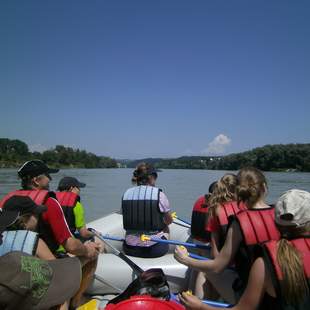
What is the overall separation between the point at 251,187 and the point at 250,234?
1.12ft

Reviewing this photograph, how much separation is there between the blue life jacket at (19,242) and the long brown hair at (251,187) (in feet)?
3.54

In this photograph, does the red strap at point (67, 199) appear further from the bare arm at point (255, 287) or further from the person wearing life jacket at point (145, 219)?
the bare arm at point (255, 287)

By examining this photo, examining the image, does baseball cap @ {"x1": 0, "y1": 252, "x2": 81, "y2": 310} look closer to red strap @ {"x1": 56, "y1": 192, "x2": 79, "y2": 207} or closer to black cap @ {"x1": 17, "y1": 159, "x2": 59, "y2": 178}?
black cap @ {"x1": 17, "y1": 159, "x2": 59, "y2": 178}

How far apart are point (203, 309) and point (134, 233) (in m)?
1.43

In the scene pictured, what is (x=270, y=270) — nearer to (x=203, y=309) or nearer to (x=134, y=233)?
(x=203, y=309)

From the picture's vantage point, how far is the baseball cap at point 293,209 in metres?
1.20

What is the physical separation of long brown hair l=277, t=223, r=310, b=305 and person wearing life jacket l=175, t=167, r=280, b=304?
38 cm

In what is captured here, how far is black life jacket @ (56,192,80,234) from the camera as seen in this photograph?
255 centimetres

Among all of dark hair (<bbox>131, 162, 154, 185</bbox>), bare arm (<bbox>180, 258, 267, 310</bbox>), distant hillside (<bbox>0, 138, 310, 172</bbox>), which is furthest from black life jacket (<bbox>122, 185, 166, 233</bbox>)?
distant hillside (<bbox>0, 138, 310, 172</bbox>)

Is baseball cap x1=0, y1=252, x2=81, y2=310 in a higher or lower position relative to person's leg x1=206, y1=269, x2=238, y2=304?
higher

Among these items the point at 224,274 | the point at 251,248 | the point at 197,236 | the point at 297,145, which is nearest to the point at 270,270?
the point at 251,248

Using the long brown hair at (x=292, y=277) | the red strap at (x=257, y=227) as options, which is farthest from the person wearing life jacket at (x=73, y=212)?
the long brown hair at (x=292, y=277)

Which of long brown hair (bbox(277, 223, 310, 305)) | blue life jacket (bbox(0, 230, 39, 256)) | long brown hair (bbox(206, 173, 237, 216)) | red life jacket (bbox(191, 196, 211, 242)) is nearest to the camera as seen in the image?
long brown hair (bbox(277, 223, 310, 305))

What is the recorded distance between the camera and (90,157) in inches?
2181
